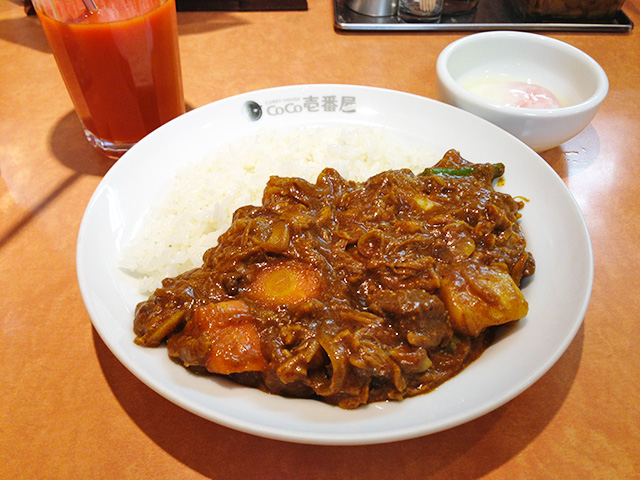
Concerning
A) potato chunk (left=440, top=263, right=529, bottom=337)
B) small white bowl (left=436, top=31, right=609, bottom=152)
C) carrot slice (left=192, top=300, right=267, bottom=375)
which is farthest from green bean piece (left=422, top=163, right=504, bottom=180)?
carrot slice (left=192, top=300, right=267, bottom=375)

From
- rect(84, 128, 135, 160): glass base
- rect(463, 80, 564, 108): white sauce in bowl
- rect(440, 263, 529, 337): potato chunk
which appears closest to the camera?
rect(440, 263, 529, 337): potato chunk

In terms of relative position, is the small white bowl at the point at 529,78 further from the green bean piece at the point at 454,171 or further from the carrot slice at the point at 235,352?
the carrot slice at the point at 235,352

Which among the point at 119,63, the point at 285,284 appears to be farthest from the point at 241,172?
the point at 285,284

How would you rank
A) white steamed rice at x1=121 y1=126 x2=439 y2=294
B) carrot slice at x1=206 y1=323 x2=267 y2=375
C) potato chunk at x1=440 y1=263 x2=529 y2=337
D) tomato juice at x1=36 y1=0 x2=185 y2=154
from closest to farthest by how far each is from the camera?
carrot slice at x1=206 y1=323 x2=267 y2=375 → potato chunk at x1=440 y1=263 x2=529 y2=337 → white steamed rice at x1=121 y1=126 x2=439 y2=294 → tomato juice at x1=36 y1=0 x2=185 y2=154

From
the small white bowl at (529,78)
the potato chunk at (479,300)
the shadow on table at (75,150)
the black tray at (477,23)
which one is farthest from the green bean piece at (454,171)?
the black tray at (477,23)

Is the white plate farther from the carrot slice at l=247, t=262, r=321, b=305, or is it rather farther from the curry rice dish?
the carrot slice at l=247, t=262, r=321, b=305

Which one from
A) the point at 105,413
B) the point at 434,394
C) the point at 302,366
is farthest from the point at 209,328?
the point at 434,394
